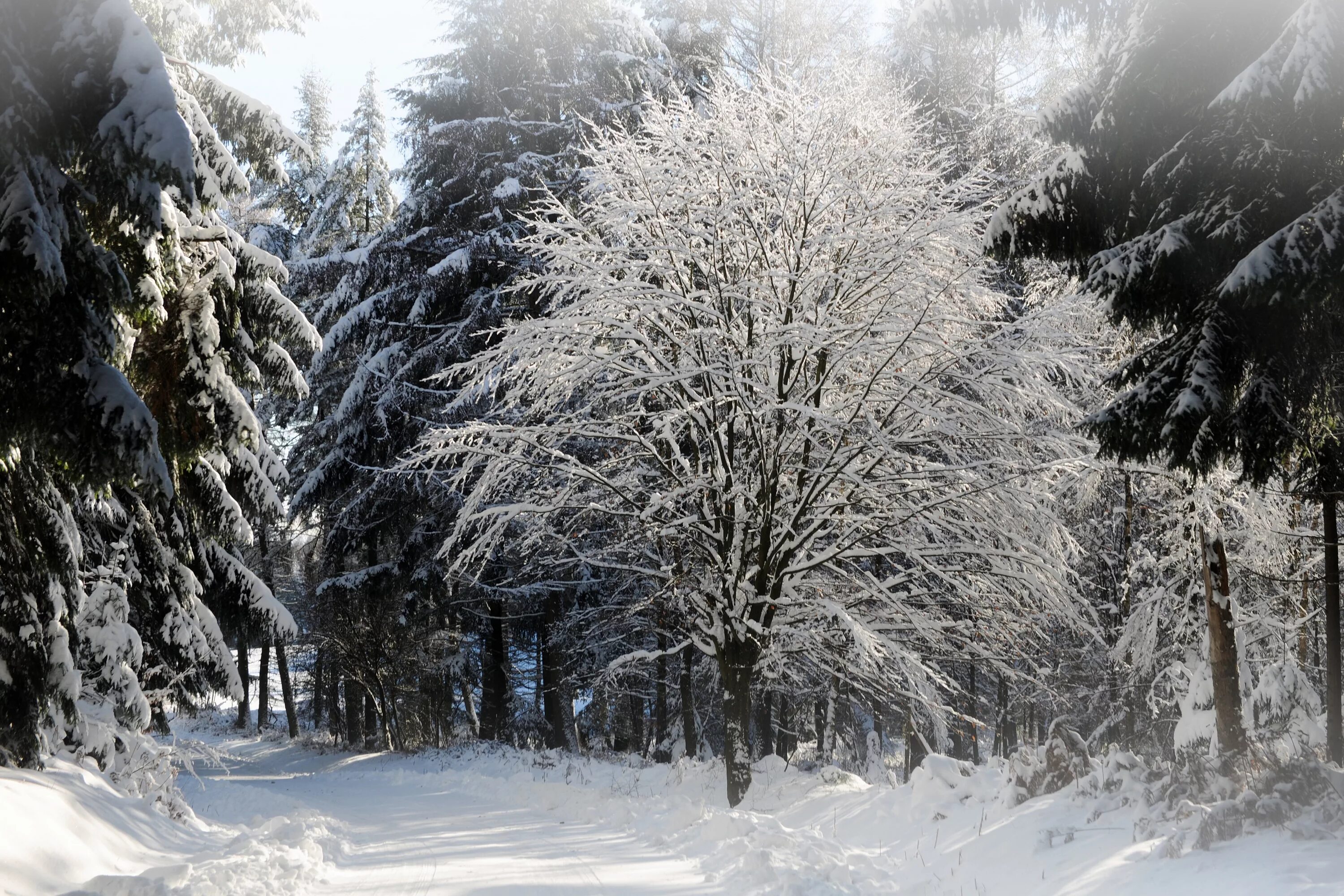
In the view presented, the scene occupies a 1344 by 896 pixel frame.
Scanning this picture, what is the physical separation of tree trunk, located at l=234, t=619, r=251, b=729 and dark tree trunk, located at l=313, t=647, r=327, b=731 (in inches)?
88.4

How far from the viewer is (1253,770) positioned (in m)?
6.09

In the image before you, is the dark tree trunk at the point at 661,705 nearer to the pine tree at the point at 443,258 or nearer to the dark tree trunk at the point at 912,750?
the pine tree at the point at 443,258

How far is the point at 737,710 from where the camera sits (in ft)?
32.7

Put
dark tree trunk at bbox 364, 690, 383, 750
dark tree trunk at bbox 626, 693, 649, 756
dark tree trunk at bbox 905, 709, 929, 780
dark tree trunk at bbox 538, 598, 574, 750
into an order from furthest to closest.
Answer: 1. dark tree trunk at bbox 626, 693, 649, 756
2. dark tree trunk at bbox 364, 690, 383, 750
3. dark tree trunk at bbox 538, 598, 574, 750
4. dark tree trunk at bbox 905, 709, 929, 780

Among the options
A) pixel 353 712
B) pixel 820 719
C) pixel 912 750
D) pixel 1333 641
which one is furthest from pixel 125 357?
pixel 353 712

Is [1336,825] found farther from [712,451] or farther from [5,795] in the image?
[5,795]

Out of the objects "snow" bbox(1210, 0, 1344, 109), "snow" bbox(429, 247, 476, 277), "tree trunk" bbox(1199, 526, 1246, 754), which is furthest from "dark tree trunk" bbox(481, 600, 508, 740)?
"snow" bbox(1210, 0, 1344, 109)

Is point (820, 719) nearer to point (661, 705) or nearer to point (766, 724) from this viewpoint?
point (766, 724)

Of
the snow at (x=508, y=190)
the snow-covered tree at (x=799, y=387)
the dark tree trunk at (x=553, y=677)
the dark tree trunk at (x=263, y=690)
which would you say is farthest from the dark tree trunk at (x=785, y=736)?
the dark tree trunk at (x=263, y=690)

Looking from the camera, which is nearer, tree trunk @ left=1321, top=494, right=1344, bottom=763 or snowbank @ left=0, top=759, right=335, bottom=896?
snowbank @ left=0, top=759, right=335, bottom=896

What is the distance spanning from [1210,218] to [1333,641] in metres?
5.54

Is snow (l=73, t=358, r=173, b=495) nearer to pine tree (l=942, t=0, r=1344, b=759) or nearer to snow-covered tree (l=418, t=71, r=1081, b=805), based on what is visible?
snow-covered tree (l=418, t=71, r=1081, b=805)

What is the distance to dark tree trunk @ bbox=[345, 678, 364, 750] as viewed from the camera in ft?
89.5

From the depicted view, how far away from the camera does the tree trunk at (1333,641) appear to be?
8.66 meters
